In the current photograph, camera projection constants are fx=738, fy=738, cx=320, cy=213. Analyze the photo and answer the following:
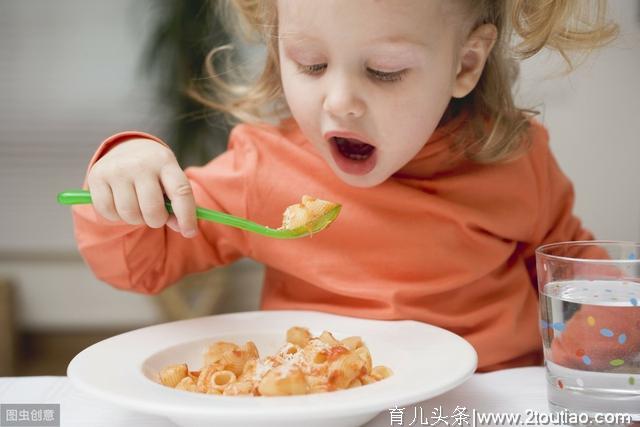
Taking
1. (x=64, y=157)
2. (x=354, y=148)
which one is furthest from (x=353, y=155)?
(x=64, y=157)

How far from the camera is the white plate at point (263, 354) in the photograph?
0.58 meters

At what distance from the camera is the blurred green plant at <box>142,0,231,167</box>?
1.83 meters

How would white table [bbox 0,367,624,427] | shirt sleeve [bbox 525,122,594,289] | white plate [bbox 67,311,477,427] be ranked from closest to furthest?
white plate [bbox 67,311,477,427], white table [bbox 0,367,624,427], shirt sleeve [bbox 525,122,594,289]

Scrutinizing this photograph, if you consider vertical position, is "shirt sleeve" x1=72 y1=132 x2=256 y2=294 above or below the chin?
below

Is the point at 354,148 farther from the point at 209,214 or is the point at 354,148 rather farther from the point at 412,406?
the point at 412,406

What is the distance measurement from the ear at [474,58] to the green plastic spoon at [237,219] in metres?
0.23

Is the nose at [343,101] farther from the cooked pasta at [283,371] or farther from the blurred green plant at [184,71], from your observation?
the blurred green plant at [184,71]

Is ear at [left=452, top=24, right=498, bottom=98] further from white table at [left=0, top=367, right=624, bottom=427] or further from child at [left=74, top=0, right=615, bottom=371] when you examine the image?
white table at [left=0, top=367, right=624, bottom=427]

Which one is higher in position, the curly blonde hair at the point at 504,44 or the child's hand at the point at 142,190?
the curly blonde hair at the point at 504,44

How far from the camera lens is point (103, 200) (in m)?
0.79

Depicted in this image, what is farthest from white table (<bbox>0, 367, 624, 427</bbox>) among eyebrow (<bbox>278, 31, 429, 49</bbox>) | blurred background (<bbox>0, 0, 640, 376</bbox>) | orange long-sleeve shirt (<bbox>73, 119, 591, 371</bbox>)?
blurred background (<bbox>0, 0, 640, 376</bbox>)

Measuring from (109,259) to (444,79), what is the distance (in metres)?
0.46

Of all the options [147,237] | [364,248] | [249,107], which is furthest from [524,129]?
[147,237]

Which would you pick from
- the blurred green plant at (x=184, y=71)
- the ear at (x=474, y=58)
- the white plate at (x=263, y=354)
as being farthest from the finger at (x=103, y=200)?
the blurred green plant at (x=184, y=71)
